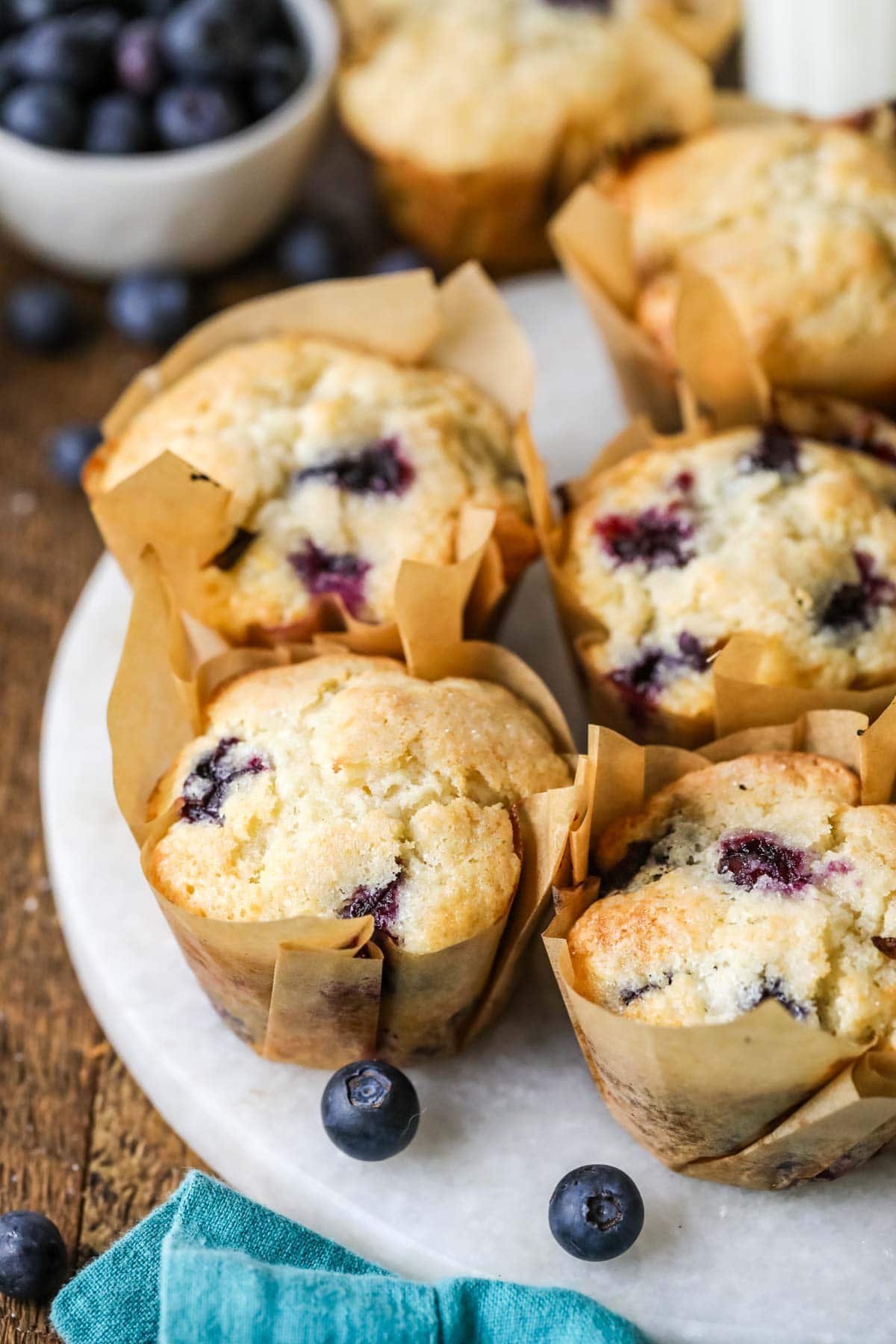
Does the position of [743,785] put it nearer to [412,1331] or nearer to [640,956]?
[640,956]

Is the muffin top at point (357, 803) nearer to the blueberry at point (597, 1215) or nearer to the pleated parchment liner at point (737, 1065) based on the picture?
the pleated parchment liner at point (737, 1065)

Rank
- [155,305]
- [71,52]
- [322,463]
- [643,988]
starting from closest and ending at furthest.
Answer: [643,988] → [322,463] → [71,52] → [155,305]

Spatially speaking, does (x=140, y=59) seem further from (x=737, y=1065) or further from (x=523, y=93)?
(x=737, y=1065)

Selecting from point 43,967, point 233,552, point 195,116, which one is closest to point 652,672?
point 233,552

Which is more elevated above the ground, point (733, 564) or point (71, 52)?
point (71, 52)

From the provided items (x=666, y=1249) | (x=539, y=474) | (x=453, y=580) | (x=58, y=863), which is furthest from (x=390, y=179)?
(x=666, y=1249)

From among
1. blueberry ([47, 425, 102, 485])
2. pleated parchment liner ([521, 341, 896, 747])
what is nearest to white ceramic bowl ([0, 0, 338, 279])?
blueberry ([47, 425, 102, 485])

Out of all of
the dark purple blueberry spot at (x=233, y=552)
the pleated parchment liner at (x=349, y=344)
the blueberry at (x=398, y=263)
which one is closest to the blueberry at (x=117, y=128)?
the blueberry at (x=398, y=263)
